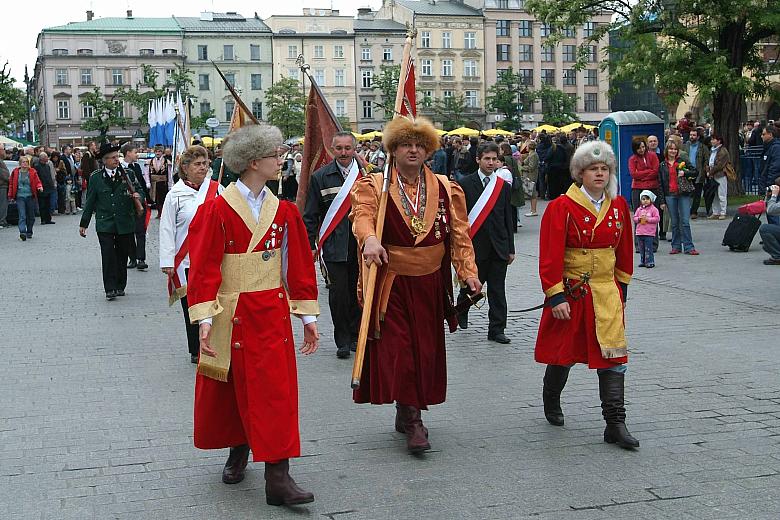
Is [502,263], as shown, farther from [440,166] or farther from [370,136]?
[370,136]

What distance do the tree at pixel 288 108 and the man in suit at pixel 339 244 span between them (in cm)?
7576

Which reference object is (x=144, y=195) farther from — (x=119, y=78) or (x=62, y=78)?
(x=62, y=78)

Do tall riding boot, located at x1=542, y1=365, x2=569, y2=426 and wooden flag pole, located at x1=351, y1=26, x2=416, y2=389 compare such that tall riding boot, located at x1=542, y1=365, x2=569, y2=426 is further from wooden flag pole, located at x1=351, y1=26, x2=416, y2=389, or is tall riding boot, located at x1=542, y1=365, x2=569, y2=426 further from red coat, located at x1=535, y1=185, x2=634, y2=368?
wooden flag pole, located at x1=351, y1=26, x2=416, y2=389

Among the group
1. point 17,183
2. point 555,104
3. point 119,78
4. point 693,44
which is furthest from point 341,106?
point 693,44

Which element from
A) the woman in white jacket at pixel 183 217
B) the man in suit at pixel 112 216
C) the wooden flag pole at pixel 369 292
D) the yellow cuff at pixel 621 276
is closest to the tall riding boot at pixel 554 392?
the yellow cuff at pixel 621 276

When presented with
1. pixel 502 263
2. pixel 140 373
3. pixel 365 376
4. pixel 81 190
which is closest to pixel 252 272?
pixel 365 376

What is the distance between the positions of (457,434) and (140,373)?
10.4 feet

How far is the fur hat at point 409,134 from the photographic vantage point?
245 inches

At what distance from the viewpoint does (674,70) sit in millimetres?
23625

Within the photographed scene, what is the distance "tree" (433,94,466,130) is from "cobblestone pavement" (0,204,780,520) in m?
84.0

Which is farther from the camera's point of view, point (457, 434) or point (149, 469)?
point (457, 434)

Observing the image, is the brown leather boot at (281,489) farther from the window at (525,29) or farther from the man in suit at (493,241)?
the window at (525,29)

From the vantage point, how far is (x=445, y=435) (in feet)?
21.3

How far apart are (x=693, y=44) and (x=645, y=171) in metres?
8.78
